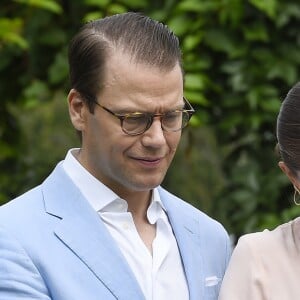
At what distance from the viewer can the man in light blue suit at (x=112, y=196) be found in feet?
9.05


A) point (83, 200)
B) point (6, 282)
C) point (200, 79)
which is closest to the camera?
point (6, 282)

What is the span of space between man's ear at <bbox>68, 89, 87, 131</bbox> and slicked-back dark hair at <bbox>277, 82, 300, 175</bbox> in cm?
48

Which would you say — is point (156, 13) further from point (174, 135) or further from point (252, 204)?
point (174, 135)

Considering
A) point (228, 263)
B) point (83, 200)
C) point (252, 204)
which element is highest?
point (83, 200)

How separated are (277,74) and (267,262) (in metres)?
1.73

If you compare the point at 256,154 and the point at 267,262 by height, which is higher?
the point at 267,262

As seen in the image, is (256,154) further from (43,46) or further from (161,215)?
(161,215)

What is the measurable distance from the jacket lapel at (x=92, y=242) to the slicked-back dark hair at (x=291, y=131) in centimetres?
48

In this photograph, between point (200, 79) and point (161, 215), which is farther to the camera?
point (200, 79)

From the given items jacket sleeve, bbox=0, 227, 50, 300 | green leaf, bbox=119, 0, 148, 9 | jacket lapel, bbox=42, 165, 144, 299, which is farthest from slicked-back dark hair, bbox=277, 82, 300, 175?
A: green leaf, bbox=119, 0, 148, 9

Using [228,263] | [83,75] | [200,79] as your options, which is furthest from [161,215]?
[200,79]

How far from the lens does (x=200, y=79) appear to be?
449 centimetres

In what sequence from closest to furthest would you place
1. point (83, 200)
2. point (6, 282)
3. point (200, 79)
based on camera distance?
1. point (6, 282)
2. point (83, 200)
3. point (200, 79)

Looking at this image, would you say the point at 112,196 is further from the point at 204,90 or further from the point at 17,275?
the point at 204,90
